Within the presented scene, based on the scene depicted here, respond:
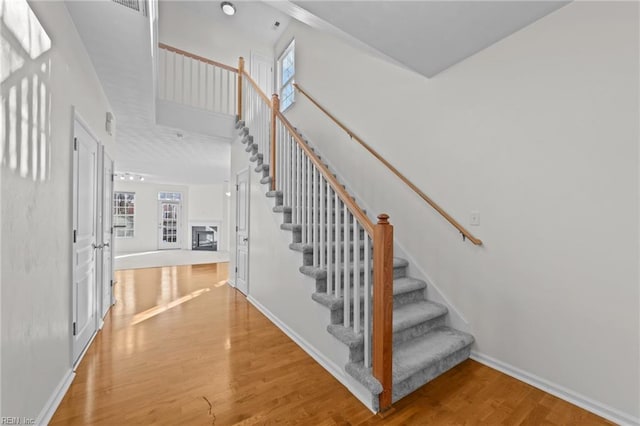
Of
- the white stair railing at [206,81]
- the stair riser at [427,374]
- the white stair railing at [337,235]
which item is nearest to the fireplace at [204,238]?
the white stair railing at [206,81]

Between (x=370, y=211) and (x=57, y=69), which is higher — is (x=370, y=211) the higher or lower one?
the lower one

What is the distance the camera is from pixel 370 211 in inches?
133

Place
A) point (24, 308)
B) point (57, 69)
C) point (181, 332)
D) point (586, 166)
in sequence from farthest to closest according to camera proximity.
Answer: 1. point (181, 332)
2. point (57, 69)
3. point (586, 166)
4. point (24, 308)

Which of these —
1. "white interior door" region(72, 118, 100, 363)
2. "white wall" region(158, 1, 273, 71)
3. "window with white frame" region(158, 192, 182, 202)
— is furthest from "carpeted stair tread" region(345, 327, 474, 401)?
"window with white frame" region(158, 192, 182, 202)

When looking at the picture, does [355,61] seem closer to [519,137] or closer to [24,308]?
[519,137]

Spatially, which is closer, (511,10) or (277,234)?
(511,10)

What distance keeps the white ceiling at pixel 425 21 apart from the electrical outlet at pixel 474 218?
4.41ft

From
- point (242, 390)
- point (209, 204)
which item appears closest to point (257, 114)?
point (242, 390)

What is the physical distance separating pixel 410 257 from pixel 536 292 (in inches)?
42.9

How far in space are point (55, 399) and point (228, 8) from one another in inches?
222

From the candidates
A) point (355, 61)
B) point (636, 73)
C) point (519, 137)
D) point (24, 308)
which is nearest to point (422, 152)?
point (519, 137)

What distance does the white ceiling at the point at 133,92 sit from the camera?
215 centimetres

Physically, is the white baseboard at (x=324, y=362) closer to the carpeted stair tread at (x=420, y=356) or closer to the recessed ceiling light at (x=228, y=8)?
the carpeted stair tread at (x=420, y=356)

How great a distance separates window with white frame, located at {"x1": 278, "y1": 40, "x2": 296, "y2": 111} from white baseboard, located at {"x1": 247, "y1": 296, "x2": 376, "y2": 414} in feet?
12.6
